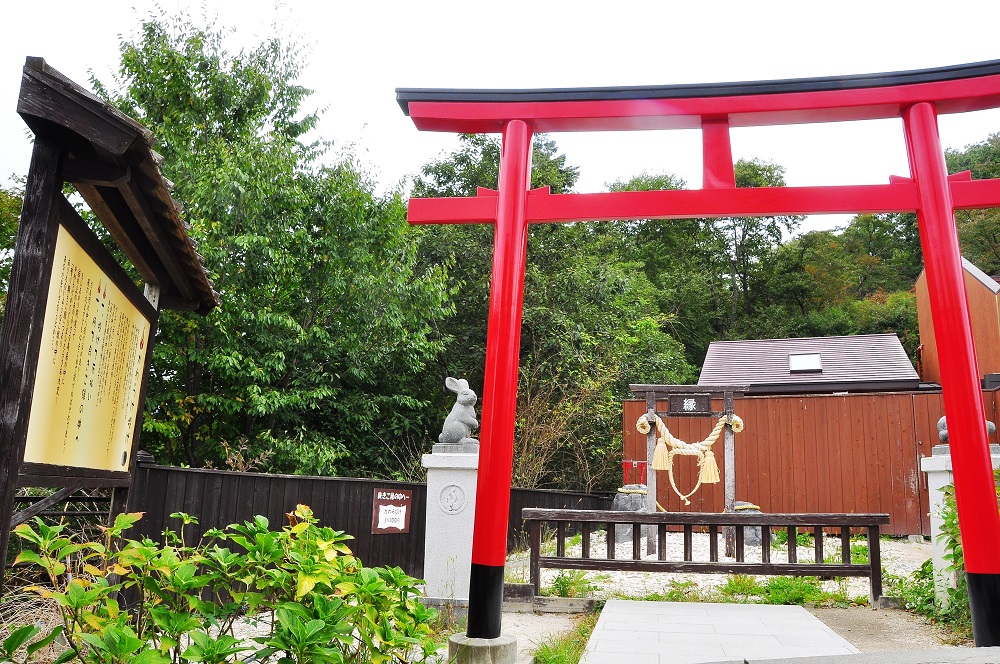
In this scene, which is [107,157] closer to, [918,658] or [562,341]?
[918,658]

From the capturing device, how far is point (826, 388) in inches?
594

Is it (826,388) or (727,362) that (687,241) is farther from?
(826,388)

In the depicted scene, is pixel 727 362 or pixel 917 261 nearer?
pixel 727 362

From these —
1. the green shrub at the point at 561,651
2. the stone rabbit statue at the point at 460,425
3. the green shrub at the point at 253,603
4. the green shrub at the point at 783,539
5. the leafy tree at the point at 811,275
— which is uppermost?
the leafy tree at the point at 811,275

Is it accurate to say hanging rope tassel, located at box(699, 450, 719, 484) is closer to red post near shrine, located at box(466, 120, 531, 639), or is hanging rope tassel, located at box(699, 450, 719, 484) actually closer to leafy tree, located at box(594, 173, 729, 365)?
red post near shrine, located at box(466, 120, 531, 639)

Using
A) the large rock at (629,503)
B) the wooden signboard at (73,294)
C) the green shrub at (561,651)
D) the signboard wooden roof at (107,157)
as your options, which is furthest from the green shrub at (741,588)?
the signboard wooden roof at (107,157)

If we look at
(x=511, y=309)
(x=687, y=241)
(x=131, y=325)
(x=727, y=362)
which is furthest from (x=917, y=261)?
(x=131, y=325)

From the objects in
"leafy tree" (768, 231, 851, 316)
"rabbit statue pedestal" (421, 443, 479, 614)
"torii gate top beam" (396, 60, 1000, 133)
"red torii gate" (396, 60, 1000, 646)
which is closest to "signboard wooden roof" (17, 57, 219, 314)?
"red torii gate" (396, 60, 1000, 646)

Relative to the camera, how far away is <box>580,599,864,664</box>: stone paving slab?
4137 millimetres

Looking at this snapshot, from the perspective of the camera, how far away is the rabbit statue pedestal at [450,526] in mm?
5926

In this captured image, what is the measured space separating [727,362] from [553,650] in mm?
13629

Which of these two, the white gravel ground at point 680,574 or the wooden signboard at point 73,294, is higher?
the wooden signboard at point 73,294

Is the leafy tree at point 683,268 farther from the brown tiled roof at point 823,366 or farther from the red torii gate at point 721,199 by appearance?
the red torii gate at point 721,199

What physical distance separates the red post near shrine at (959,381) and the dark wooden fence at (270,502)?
4825mm
